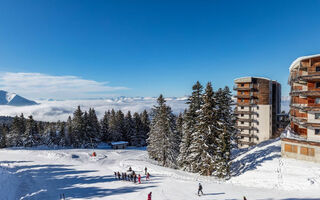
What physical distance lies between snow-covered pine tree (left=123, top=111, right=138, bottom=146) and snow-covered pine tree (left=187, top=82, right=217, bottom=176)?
47818 mm

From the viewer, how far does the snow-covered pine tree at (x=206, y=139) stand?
27.0m

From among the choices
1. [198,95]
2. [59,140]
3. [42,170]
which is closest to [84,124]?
[59,140]

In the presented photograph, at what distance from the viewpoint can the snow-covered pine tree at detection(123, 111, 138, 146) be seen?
73312 millimetres

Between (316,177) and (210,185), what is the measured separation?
488 inches

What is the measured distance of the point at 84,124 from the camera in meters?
63.6

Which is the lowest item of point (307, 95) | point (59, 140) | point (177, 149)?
point (59, 140)

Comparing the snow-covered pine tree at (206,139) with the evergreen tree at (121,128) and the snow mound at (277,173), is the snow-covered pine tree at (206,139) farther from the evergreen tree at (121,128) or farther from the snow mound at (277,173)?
the evergreen tree at (121,128)

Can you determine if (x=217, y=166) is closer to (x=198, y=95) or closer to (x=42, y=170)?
(x=198, y=95)

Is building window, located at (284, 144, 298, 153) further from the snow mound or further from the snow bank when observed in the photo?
the snow bank

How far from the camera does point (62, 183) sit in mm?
25531

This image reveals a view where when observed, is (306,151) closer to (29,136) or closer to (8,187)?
(8,187)

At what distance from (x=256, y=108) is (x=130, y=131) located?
5050 centimetres

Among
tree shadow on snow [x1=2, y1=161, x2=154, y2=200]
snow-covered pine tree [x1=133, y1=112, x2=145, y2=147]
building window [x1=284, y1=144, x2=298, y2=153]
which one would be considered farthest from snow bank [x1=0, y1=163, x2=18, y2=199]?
snow-covered pine tree [x1=133, y1=112, x2=145, y2=147]

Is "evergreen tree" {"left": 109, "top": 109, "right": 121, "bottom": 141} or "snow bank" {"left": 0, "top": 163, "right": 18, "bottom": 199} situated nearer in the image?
"snow bank" {"left": 0, "top": 163, "right": 18, "bottom": 199}
